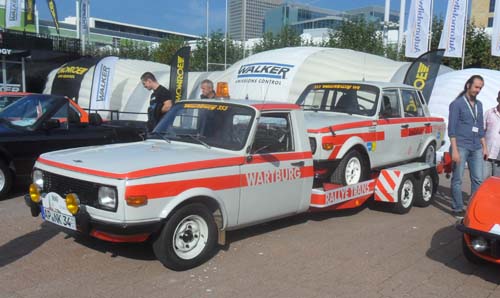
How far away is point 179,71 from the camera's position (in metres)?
15.7

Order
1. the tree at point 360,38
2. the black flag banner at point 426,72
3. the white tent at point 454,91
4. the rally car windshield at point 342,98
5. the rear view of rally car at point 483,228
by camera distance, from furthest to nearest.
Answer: the tree at point 360,38, the white tent at point 454,91, the black flag banner at point 426,72, the rally car windshield at point 342,98, the rear view of rally car at point 483,228

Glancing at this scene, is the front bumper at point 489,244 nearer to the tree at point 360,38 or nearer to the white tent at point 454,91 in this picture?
the white tent at point 454,91

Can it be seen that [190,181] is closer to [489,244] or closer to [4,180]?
[489,244]

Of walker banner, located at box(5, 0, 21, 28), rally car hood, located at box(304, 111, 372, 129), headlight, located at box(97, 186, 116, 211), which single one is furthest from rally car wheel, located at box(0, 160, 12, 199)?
walker banner, located at box(5, 0, 21, 28)

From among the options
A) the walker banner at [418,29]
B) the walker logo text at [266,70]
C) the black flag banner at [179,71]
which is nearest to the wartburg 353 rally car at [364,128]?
the black flag banner at [179,71]

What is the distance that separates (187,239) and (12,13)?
3287 cm

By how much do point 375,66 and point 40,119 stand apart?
505 inches

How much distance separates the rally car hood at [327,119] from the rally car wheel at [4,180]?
4745mm

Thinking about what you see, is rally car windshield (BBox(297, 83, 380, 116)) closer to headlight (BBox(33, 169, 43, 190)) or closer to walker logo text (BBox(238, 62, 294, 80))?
headlight (BBox(33, 169, 43, 190))

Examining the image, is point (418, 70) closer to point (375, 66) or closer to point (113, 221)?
point (375, 66)

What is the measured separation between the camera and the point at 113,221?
14.4 ft

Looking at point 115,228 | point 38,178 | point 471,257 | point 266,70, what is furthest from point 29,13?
point 471,257

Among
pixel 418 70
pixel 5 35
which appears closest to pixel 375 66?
pixel 418 70

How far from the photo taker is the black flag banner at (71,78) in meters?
22.9
